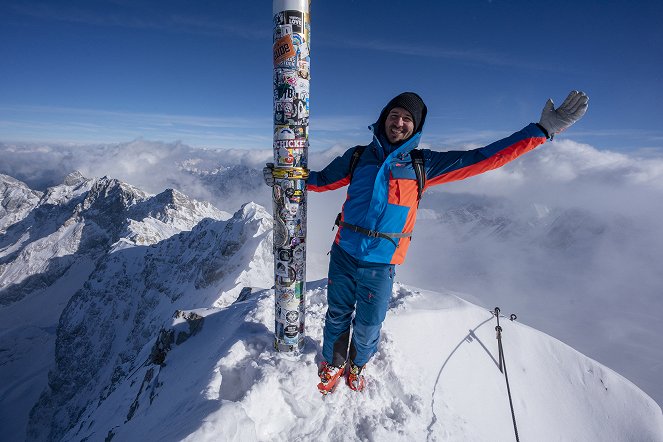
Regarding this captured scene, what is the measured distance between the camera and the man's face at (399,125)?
15.5ft

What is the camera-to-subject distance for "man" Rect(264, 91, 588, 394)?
4.59 meters

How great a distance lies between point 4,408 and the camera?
94.5 meters

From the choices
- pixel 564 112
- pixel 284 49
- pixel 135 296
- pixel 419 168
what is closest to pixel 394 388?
pixel 419 168

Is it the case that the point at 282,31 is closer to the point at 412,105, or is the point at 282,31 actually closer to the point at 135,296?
the point at 412,105

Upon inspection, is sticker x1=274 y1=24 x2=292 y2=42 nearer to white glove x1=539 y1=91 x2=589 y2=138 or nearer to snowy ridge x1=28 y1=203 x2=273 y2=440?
white glove x1=539 y1=91 x2=589 y2=138

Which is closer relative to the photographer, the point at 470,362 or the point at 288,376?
the point at 288,376

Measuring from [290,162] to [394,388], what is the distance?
15.4 feet

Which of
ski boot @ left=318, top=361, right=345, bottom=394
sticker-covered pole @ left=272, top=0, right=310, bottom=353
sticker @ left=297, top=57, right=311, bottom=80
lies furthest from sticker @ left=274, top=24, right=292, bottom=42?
ski boot @ left=318, top=361, right=345, bottom=394

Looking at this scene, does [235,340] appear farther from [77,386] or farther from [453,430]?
[77,386]

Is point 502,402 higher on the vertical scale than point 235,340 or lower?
lower

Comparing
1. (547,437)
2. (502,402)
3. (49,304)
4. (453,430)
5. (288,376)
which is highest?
(288,376)

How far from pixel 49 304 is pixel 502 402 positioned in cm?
22978

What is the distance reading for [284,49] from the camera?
502 cm

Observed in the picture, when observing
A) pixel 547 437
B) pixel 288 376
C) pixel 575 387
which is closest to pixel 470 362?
pixel 547 437
